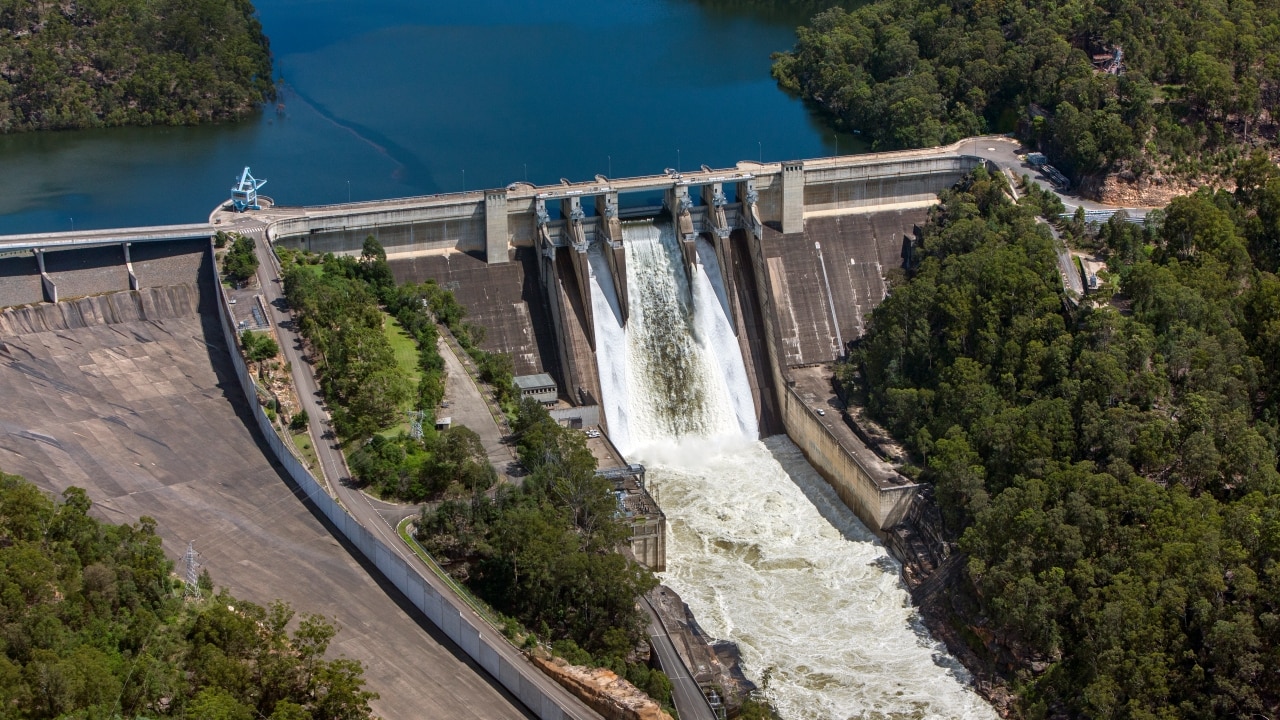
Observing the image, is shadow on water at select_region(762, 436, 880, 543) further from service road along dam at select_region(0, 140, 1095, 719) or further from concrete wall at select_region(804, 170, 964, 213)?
concrete wall at select_region(804, 170, 964, 213)

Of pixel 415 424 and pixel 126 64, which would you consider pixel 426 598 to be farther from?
pixel 126 64

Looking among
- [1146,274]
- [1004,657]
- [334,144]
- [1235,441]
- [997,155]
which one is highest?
[334,144]

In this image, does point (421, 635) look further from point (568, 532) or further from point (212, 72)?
point (212, 72)

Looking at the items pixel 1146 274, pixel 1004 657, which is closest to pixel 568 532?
pixel 1004 657

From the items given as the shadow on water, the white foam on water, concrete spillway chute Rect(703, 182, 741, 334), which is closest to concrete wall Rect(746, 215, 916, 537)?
the shadow on water

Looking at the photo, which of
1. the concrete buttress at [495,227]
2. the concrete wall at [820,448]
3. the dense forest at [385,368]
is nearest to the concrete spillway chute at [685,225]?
the concrete wall at [820,448]

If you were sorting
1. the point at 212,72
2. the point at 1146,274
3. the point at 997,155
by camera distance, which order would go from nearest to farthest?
the point at 1146,274 < the point at 997,155 < the point at 212,72

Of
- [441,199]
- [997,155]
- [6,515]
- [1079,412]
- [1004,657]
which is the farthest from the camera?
[997,155]
